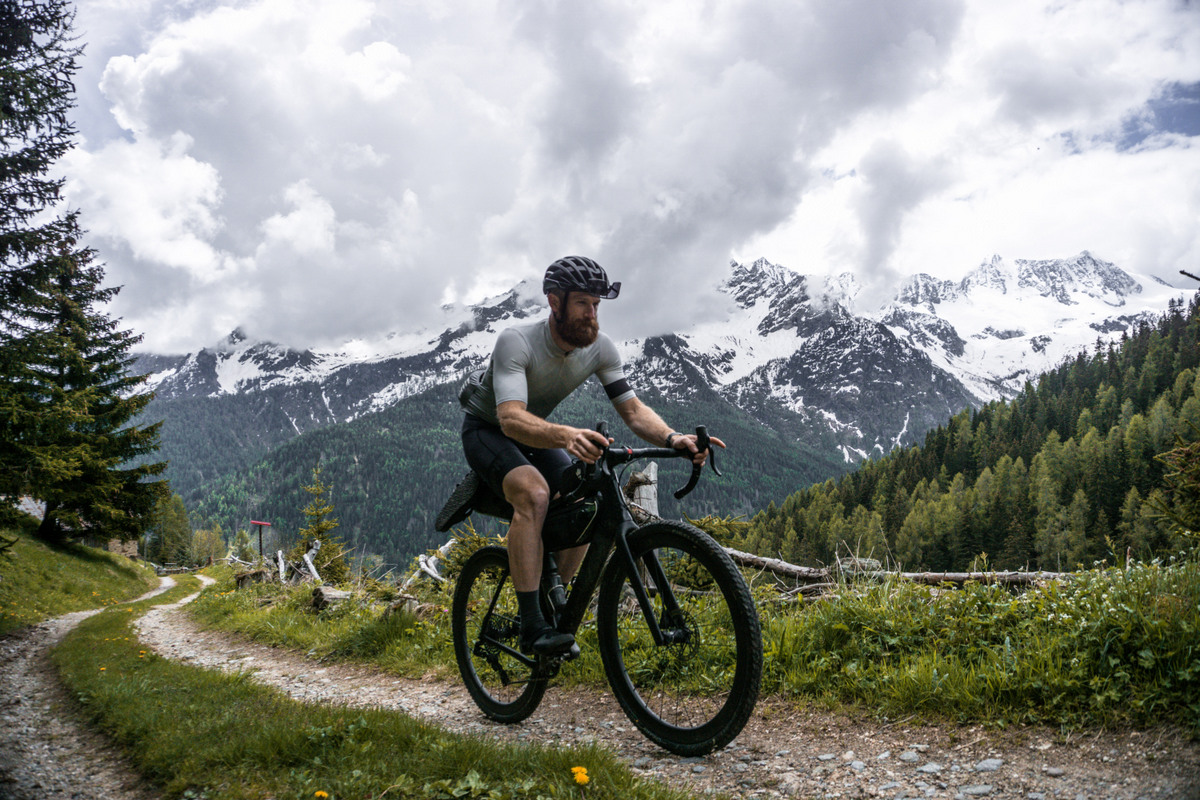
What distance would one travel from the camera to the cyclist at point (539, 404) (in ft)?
13.6

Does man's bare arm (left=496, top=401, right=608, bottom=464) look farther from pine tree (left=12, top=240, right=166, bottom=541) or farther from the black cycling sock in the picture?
pine tree (left=12, top=240, right=166, bottom=541)

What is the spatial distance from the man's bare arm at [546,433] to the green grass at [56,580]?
14.7m

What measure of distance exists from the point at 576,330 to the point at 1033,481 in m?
101

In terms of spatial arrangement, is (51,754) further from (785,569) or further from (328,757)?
(785,569)

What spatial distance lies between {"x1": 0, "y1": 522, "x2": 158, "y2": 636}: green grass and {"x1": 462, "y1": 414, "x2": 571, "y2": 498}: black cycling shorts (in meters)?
13.9

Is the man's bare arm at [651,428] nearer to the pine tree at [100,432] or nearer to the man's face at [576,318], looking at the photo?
the man's face at [576,318]

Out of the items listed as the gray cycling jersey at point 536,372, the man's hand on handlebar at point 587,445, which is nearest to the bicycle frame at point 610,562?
the man's hand on handlebar at point 587,445

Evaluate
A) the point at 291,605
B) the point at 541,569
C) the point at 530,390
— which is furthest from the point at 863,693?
the point at 291,605

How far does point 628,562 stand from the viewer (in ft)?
12.5

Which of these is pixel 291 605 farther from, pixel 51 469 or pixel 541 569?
pixel 541 569

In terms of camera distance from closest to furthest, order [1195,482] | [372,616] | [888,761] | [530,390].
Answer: [888,761] < [530,390] < [1195,482] < [372,616]

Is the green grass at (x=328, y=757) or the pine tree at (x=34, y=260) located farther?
the pine tree at (x=34, y=260)

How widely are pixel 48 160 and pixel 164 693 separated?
1461 centimetres

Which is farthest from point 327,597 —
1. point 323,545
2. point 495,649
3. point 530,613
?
point 323,545
